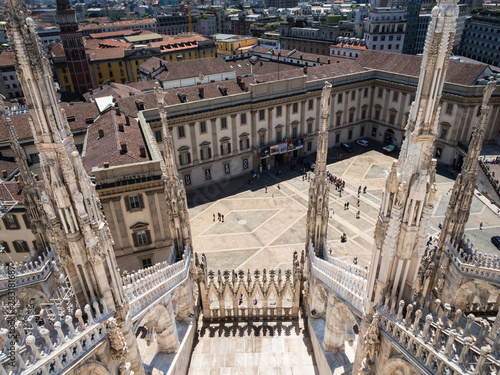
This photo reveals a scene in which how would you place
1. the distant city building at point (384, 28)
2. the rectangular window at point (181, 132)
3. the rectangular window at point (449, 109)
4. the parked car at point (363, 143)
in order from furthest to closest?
the distant city building at point (384, 28) < the parked car at point (363, 143) < the rectangular window at point (449, 109) < the rectangular window at point (181, 132)

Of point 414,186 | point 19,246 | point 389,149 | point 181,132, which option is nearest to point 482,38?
point 389,149

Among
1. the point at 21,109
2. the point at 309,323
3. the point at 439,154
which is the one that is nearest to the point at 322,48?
the point at 439,154

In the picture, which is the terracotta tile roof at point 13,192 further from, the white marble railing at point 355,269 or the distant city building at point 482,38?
the distant city building at point 482,38

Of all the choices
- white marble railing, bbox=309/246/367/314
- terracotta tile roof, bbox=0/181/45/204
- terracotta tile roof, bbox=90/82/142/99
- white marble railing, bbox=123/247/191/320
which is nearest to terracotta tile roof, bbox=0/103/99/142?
terracotta tile roof, bbox=90/82/142/99

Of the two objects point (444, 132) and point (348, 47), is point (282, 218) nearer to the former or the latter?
point (444, 132)

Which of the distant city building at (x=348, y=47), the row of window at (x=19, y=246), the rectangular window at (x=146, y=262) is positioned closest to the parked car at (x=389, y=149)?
the distant city building at (x=348, y=47)
